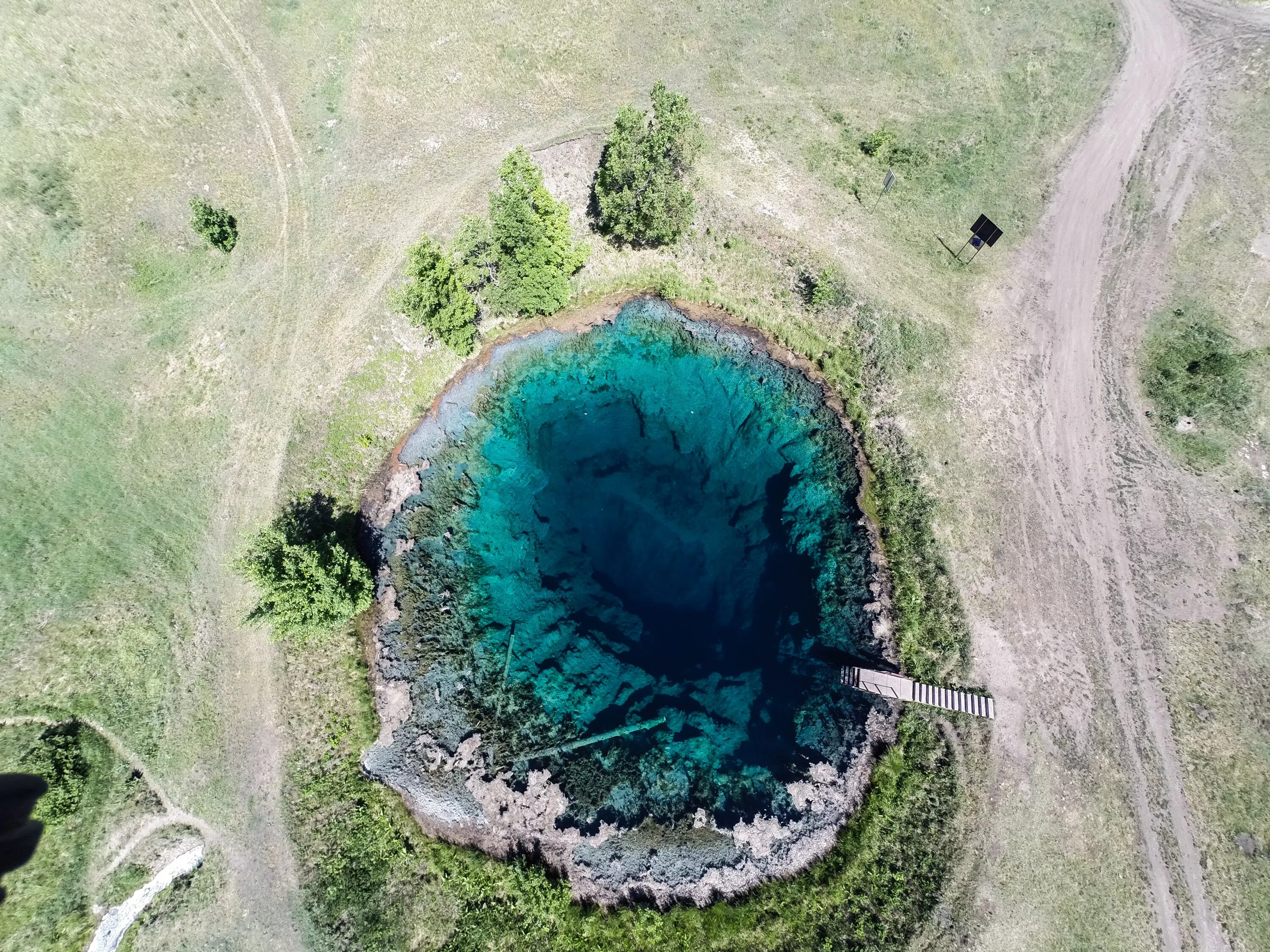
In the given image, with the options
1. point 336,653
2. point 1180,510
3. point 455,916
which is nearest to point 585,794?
point 455,916

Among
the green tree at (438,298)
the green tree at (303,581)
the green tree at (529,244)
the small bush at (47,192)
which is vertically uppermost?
the small bush at (47,192)

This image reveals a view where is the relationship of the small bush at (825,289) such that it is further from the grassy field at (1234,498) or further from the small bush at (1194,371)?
the grassy field at (1234,498)

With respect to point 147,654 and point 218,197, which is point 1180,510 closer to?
point 147,654

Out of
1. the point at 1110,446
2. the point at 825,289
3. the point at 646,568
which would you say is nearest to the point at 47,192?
the point at 646,568

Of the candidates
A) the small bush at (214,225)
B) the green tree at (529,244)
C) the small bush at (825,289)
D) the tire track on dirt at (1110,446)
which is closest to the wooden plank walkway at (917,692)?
the tire track on dirt at (1110,446)

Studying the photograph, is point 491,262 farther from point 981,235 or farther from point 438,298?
point 981,235

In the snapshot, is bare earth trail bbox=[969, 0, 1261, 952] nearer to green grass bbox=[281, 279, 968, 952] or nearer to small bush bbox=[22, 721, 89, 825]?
green grass bbox=[281, 279, 968, 952]
